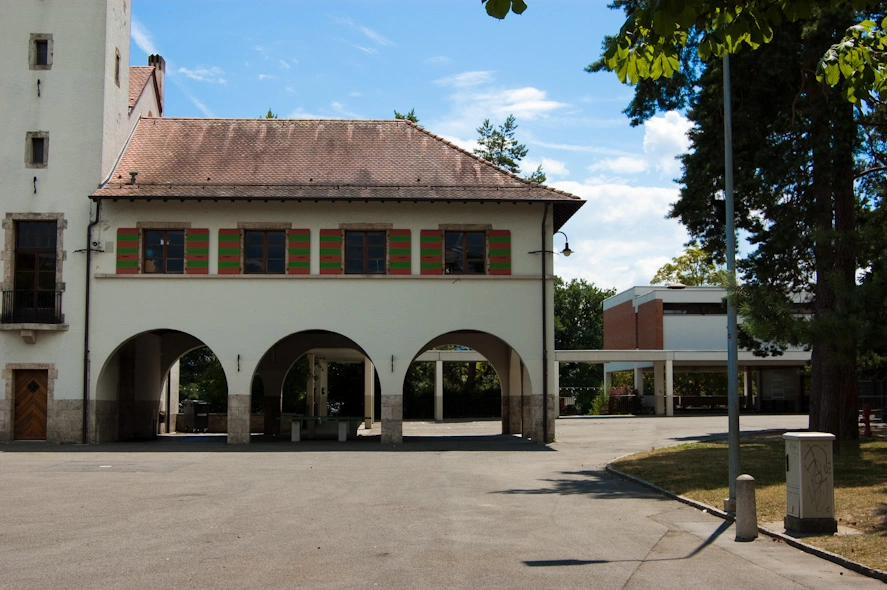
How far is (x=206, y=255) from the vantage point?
2738cm

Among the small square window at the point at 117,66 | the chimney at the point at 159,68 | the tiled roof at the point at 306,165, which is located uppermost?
the chimney at the point at 159,68

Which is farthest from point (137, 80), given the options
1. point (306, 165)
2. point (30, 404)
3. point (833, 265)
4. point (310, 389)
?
point (833, 265)

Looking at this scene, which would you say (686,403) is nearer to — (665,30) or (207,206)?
(207,206)

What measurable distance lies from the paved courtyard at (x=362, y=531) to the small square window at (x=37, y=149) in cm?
1019

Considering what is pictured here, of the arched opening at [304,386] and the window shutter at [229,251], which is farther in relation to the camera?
the arched opening at [304,386]

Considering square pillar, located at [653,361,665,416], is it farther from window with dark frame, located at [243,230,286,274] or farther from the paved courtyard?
the paved courtyard

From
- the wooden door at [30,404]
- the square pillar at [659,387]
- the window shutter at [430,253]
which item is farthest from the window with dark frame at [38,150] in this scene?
the square pillar at [659,387]

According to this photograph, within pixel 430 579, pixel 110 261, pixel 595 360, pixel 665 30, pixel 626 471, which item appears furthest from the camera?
pixel 595 360

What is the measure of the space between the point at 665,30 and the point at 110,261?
23.9 meters

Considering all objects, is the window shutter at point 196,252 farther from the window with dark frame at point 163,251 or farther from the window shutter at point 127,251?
the window shutter at point 127,251

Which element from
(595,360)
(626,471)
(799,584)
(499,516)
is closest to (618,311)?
(595,360)

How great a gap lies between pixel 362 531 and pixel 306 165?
1925cm

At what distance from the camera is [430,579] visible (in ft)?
27.7

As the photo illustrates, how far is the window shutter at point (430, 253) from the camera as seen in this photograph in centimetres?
2775
